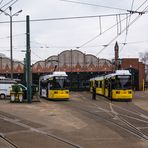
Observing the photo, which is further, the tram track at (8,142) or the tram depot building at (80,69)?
the tram depot building at (80,69)

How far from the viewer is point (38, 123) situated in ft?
87.5

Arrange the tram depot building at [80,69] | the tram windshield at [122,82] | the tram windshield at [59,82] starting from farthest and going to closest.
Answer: the tram depot building at [80,69] → the tram windshield at [59,82] → the tram windshield at [122,82]

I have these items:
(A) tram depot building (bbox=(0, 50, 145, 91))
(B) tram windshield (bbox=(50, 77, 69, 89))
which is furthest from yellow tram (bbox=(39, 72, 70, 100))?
(A) tram depot building (bbox=(0, 50, 145, 91))

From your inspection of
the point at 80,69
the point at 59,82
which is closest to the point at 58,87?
the point at 59,82

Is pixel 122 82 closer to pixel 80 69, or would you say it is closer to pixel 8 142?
pixel 8 142

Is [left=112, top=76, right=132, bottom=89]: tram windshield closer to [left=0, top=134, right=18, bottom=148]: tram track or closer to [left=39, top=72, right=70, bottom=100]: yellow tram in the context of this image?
[left=39, top=72, right=70, bottom=100]: yellow tram

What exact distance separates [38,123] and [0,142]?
7.31 m

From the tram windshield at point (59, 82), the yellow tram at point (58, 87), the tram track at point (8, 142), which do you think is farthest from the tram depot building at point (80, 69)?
the tram track at point (8, 142)

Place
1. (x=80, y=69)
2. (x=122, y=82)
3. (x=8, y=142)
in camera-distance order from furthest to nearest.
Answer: (x=80, y=69)
(x=122, y=82)
(x=8, y=142)

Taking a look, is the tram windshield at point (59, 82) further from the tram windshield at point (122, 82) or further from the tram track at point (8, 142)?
the tram track at point (8, 142)

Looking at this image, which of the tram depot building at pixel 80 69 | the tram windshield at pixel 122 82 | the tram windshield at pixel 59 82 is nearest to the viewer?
the tram windshield at pixel 122 82

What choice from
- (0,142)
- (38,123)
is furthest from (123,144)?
(38,123)

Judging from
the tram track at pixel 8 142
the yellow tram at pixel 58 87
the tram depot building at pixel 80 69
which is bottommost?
the tram track at pixel 8 142

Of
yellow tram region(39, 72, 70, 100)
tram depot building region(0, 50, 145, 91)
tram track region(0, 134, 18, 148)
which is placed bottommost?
tram track region(0, 134, 18, 148)
